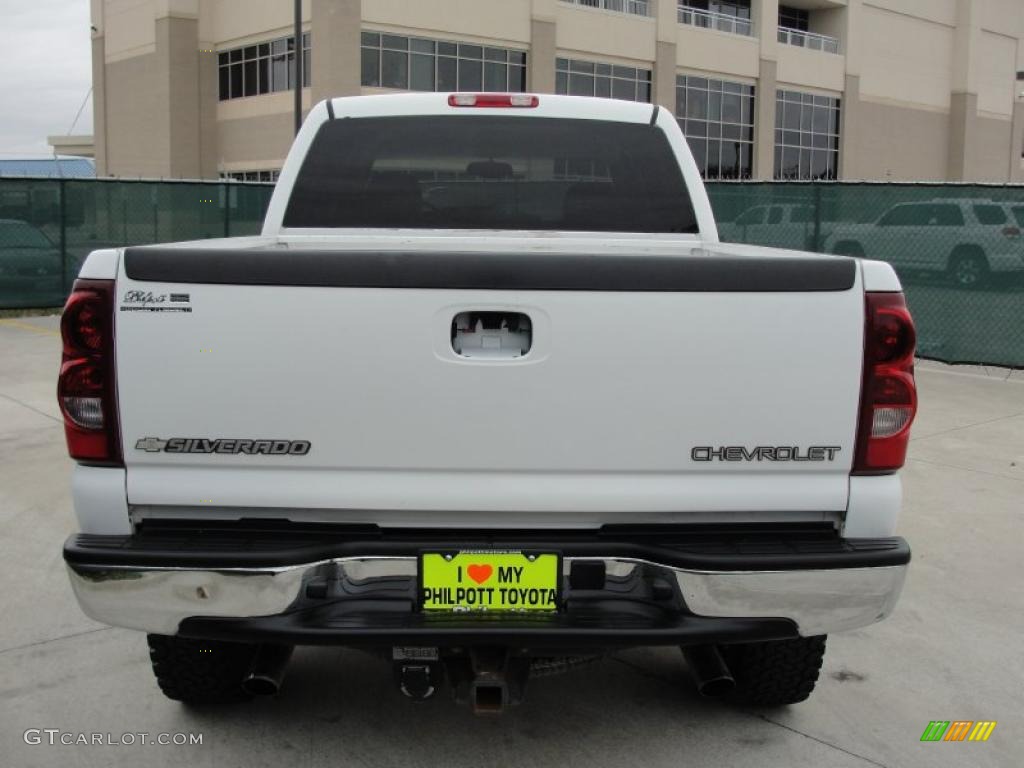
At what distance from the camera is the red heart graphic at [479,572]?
2891 millimetres

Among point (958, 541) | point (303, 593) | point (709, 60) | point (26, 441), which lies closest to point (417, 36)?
point (709, 60)

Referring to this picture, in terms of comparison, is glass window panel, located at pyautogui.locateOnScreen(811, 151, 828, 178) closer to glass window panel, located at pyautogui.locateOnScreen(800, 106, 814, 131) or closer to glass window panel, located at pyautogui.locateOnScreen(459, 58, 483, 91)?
glass window panel, located at pyautogui.locateOnScreen(800, 106, 814, 131)

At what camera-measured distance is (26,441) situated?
8000 millimetres

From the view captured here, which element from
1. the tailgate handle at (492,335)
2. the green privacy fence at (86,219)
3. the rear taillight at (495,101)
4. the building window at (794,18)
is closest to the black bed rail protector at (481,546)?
the tailgate handle at (492,335)

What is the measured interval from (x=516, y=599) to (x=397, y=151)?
2410 mm

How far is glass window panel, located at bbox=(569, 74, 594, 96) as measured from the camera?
133 feet

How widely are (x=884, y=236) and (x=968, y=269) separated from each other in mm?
1230


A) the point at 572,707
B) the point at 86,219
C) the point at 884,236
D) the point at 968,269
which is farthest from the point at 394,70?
the point at 572,707

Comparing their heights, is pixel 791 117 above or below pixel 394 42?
below

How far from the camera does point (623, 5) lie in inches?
1674

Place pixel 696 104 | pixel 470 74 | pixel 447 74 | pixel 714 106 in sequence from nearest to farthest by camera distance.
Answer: pixel 447 74 < pixel 470 74 < pixel 696 104 < pixel 714 106

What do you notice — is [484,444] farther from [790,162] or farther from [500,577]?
[790,162]

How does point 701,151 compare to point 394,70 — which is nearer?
point 394,70

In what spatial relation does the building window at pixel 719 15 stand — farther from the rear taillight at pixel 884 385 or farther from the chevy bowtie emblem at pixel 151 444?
the chevy bowtie emblem at pixel 151 444
